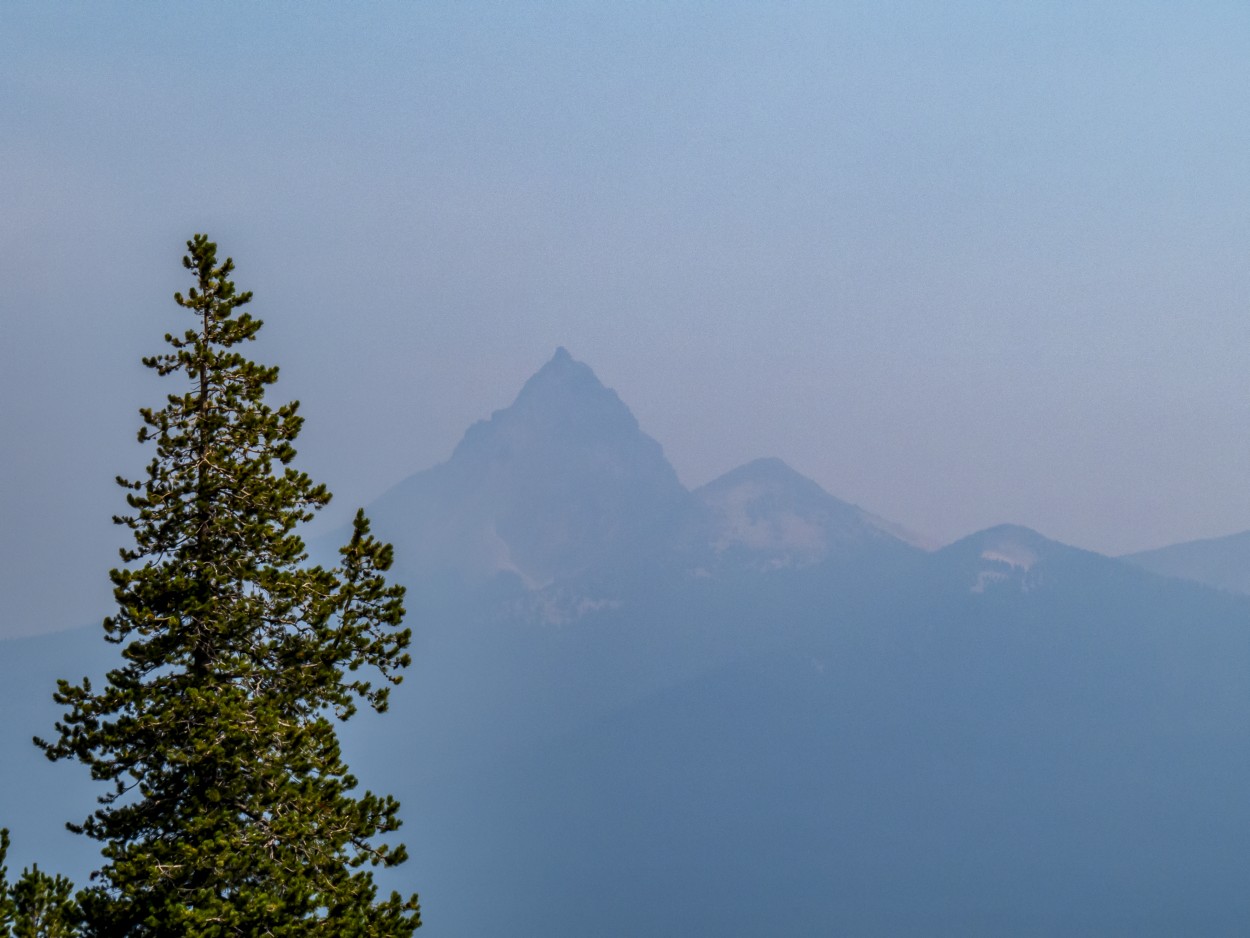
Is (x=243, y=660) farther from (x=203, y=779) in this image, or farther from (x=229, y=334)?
(x=229, y=334)

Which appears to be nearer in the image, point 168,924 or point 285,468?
point 168,924

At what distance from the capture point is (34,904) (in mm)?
17609

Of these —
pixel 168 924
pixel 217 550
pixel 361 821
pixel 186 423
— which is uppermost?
pixel 186 423

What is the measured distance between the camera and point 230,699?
60.2 ft

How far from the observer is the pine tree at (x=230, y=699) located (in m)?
18.1

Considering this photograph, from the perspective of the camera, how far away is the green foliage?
681 inches

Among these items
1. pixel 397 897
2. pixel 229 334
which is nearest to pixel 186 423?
pixel 229 334

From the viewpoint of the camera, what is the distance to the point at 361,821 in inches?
763

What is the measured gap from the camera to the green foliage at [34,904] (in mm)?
17297

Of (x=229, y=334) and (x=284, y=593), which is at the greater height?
(x=229, y=334)

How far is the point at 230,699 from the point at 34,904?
354 centimetres

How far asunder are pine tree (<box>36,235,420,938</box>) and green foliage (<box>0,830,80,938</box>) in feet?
1.18

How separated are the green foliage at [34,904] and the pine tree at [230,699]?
359 millimetres

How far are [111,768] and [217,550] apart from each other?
10.7ft
